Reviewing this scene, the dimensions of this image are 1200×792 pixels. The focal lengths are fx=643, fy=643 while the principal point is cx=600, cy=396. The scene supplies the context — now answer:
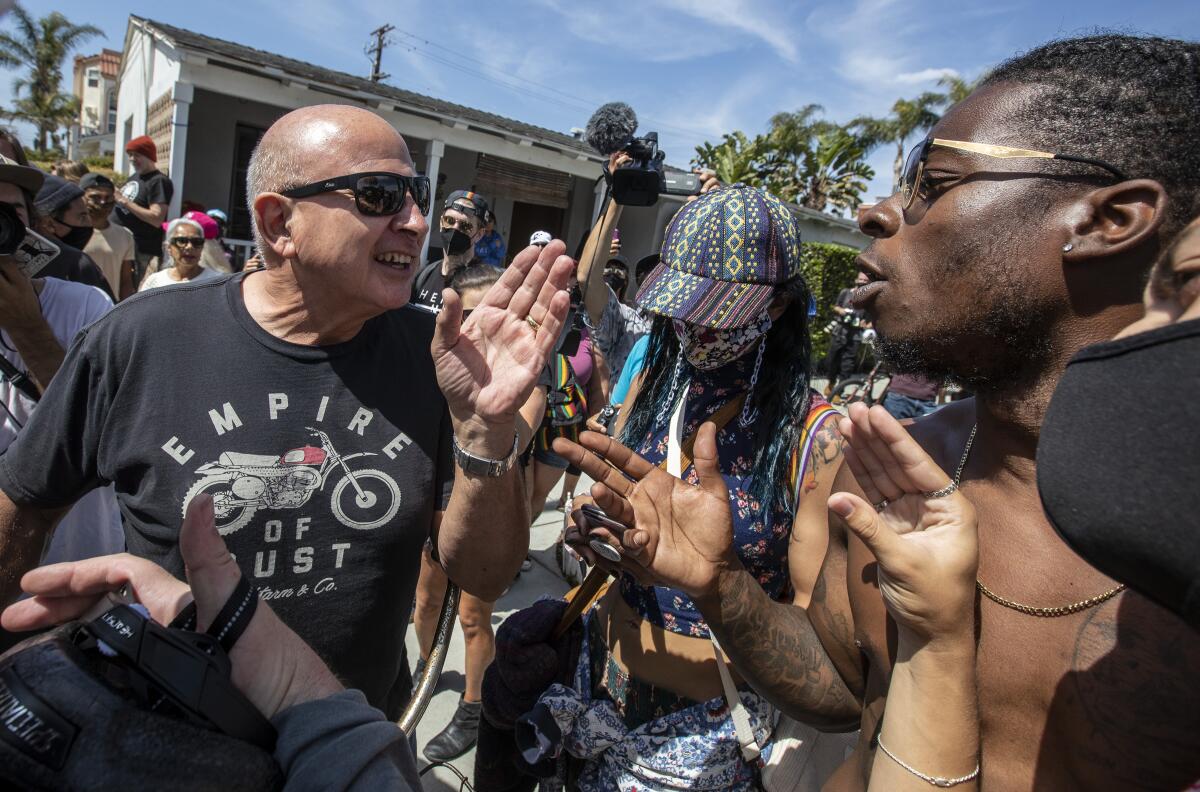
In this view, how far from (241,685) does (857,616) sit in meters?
1.18

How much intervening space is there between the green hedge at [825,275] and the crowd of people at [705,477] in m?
13.6

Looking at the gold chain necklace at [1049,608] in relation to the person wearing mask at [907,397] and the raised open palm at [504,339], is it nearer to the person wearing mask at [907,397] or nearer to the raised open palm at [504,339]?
the raised open palm at [504,339]

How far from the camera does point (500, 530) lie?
5.59 ft

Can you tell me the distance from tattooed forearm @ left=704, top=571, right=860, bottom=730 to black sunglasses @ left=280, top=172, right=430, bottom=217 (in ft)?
4.27

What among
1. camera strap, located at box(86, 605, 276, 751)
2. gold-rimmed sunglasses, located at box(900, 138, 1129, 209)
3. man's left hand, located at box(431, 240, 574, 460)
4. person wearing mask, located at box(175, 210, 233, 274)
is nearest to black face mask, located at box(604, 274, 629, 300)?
person wearing mask, located at box(175, 210, 233, 274)

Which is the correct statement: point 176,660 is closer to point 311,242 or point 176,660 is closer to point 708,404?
point 311,242

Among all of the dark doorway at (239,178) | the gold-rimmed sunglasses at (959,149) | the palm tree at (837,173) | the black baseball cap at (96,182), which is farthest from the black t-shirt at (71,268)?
the palm tree at (837,173)

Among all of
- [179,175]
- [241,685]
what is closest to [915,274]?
[241,685]

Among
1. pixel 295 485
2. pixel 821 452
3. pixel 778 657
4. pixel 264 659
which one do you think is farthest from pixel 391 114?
pixel 264 659

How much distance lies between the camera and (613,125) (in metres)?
3.76

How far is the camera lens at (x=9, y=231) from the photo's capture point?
1990 mm

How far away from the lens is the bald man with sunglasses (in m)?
1.55

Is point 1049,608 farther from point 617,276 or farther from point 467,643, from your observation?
point 617,276

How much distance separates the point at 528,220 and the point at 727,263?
1595 centimetres
